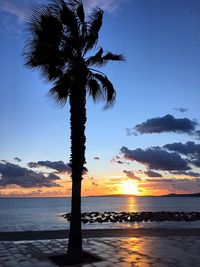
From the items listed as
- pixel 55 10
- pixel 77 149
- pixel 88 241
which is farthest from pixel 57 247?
pixel 55 10

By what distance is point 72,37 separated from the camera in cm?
1636

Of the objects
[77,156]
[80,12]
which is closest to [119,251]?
[77,156]

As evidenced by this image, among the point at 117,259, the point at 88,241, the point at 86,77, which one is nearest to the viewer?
the point at 117,259

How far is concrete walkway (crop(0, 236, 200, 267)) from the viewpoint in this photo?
584 inches

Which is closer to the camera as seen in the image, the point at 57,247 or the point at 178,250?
the point at 178,250

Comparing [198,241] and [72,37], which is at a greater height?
[72,37]

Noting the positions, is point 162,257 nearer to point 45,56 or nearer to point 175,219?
point 45,56

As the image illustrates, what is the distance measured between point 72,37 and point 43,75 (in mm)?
1883

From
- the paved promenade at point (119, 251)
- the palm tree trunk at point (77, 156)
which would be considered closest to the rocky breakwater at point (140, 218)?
the paved promenade at point (119, 251)

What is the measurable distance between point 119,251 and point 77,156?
4469 millimetres

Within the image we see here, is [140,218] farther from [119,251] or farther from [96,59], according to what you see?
[96,59]

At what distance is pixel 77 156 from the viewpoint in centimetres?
1588

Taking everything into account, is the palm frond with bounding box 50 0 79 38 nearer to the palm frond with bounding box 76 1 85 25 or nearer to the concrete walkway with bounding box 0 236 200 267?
the palm frond with bounding box 76 1 85 25

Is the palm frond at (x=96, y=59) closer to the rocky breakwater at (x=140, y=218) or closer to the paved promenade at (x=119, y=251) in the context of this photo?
the paved promenade at (x=119, y=251)
